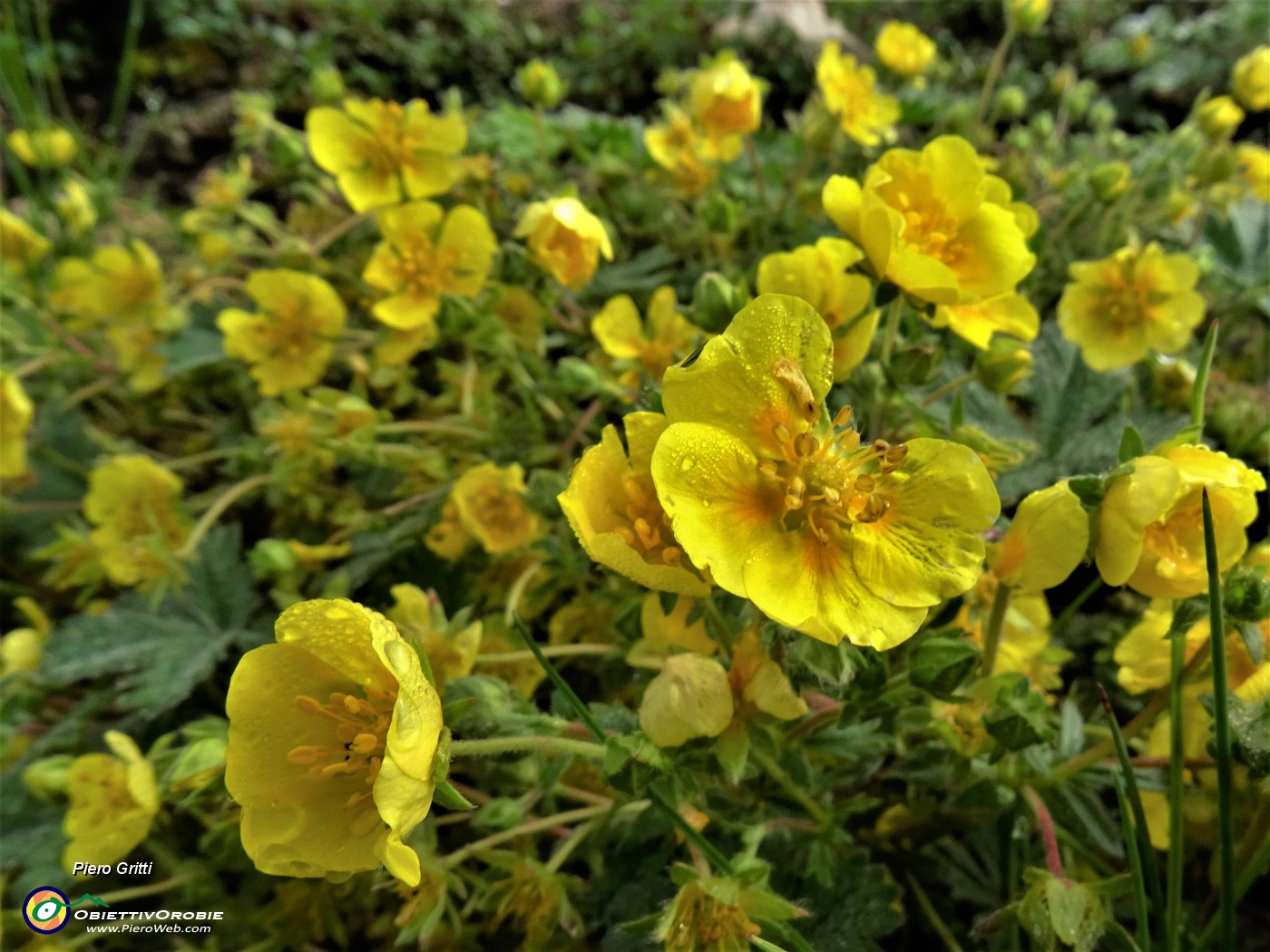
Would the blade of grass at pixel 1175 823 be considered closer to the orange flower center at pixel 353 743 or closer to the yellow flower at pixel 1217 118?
the orange flower center at pixel 353 743

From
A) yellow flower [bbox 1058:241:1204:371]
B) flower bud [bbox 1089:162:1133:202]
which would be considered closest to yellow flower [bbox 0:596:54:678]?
yellow flower [bbox 1058:241:1204:371]

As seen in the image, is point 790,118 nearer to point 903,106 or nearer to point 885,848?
point 903,106

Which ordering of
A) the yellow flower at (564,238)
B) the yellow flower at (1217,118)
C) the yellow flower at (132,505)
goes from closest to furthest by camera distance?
the yellow flower at (564,238) < the yellow flower at (132,505) < the yellow flower at (1217,118)

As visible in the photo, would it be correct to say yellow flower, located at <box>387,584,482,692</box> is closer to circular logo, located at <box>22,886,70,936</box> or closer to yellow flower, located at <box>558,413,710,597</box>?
yellow flower, located at <box>558,413,710,597</box>

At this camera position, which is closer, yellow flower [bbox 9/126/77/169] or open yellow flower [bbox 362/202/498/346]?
open yellow flower [bbox 362/202/498/346]

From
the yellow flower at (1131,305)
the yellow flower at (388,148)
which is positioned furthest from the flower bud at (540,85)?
the yellow flower at (1131,305)

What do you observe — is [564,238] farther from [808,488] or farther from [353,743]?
[353,743]
